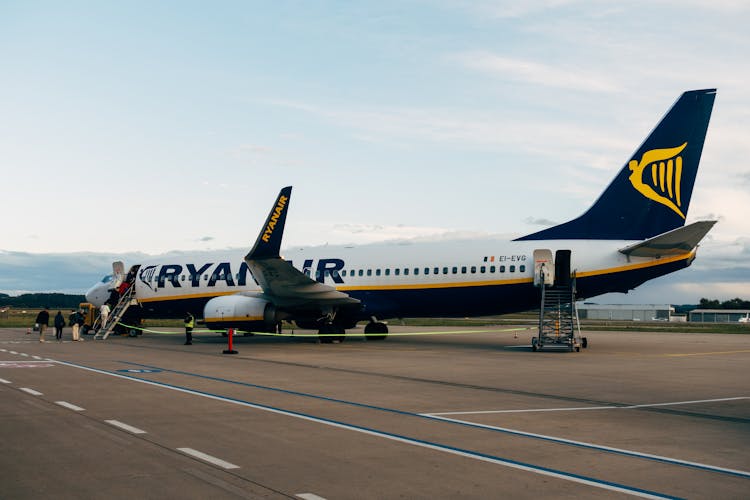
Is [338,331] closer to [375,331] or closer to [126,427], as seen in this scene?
[375,331]

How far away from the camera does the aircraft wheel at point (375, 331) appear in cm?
3281

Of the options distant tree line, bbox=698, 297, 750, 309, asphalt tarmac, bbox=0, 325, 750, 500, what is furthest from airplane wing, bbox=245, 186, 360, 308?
distant tree line, bbox=698, 297, 750, 309

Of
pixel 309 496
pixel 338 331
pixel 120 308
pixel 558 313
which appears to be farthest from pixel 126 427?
pixel 120 308

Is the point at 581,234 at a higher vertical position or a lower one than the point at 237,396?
higher

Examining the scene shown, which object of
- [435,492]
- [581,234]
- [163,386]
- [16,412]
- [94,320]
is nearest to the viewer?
[435,492]

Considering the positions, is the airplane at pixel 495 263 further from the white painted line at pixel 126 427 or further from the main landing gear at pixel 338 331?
the white painted line at pixel 126 427

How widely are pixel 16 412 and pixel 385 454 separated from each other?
20.1ft

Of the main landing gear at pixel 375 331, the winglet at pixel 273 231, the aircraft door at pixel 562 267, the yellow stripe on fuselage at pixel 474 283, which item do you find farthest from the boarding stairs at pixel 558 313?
the winglet at pixel 273 231

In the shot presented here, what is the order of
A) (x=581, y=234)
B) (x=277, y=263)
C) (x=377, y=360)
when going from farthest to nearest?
(x=581, y=234)
(x=277, y=263)
(x=377, y=360)

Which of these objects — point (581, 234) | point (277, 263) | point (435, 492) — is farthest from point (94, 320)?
point (435, 492)

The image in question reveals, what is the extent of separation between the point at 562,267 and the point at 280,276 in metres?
10.2

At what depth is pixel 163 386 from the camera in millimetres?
14531

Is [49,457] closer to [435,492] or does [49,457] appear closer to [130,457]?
[130,457]

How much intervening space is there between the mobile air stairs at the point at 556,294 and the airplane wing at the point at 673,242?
7.08ft
